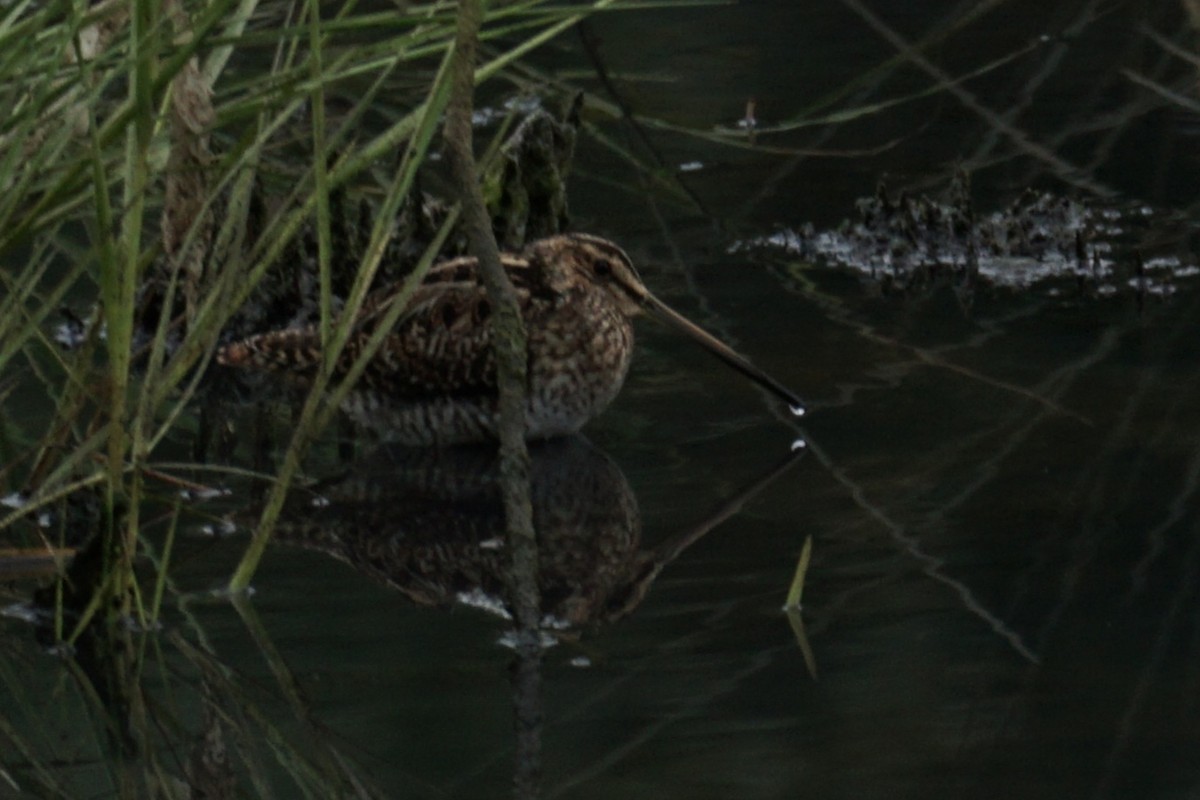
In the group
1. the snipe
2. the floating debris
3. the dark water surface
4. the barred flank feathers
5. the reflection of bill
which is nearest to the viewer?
the dark water surface

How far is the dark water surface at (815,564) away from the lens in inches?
132

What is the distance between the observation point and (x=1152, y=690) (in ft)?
11.5

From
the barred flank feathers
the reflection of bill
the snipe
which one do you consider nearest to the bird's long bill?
the snipe

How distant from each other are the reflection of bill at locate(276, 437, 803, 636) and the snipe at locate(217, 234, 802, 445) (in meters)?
0.08

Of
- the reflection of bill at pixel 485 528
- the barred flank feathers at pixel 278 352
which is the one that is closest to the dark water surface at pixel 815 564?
the reflection of bill at pixel 485 528

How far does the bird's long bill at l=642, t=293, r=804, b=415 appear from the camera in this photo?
527 centimetres

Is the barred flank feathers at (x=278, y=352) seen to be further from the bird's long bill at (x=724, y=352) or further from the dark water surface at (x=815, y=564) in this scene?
the bird's long bill at (x=724, y=352)

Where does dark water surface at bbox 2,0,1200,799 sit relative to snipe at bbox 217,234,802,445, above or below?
below

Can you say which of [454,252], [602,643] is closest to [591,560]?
[602,643]

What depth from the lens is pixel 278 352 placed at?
5469 mm

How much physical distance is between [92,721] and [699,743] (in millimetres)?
946

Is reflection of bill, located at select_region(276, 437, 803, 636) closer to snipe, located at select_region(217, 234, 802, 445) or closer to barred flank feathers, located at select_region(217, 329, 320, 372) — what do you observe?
snipe, located at select_region(217, 234, 802, 445)

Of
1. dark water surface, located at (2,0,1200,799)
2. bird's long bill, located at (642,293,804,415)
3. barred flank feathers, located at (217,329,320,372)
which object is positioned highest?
barred flank feathers, located at (217,329,320,372)

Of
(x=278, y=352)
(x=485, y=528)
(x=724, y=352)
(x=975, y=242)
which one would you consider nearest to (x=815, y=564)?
(x=485, y=528)
